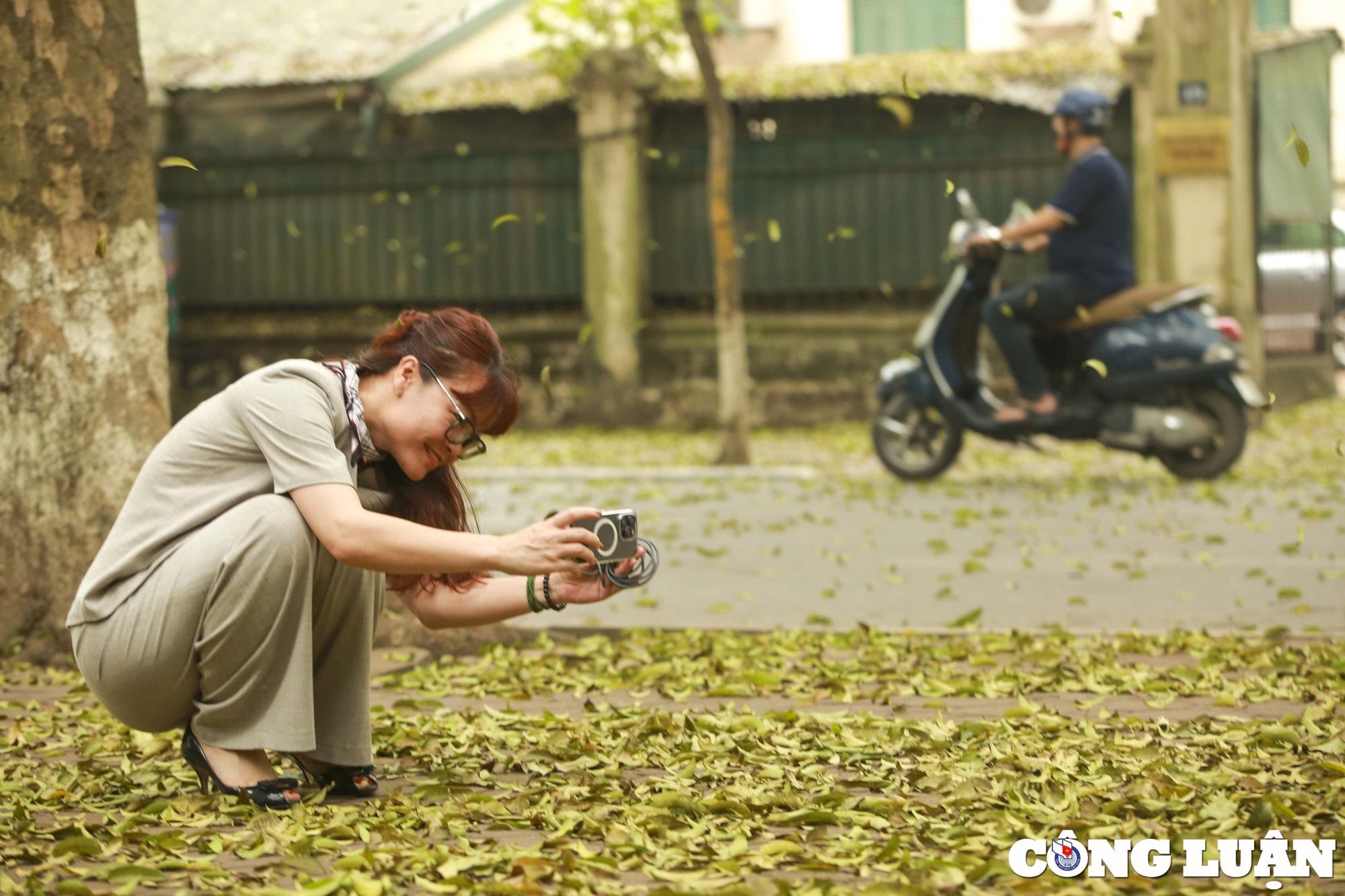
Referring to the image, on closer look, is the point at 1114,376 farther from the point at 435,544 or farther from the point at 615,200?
the point at 435,544

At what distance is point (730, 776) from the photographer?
3424 mm

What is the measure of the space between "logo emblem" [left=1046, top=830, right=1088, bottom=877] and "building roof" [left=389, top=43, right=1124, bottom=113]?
1163 cm

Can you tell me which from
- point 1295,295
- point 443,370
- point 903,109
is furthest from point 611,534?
point 1295,295

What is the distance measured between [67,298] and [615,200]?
9278 mm

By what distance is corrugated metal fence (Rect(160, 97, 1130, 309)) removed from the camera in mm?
13688

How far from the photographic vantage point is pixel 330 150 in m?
14.5

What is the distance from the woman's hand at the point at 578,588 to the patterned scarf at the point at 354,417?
505 millimetres

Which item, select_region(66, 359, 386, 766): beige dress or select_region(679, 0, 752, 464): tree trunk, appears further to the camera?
select_region(679, 0, 752, 464): tree trunk

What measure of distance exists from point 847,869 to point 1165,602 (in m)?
3.52

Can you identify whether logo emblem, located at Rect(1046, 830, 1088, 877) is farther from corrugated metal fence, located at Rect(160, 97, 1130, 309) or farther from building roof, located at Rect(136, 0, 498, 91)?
building roof, located at Rect(136, 0, 498, 91)

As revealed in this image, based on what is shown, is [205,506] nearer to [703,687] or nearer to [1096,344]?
[703,687]

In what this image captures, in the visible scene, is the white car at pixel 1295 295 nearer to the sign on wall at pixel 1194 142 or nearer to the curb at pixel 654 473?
the sign on wall at pixel 1194 142

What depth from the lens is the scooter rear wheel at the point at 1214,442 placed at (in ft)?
30.1

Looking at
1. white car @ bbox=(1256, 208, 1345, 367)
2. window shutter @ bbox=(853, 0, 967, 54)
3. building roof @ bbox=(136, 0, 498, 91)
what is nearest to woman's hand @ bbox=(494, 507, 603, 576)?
white car @ bbox=(1256, 208, 1345, 367)
